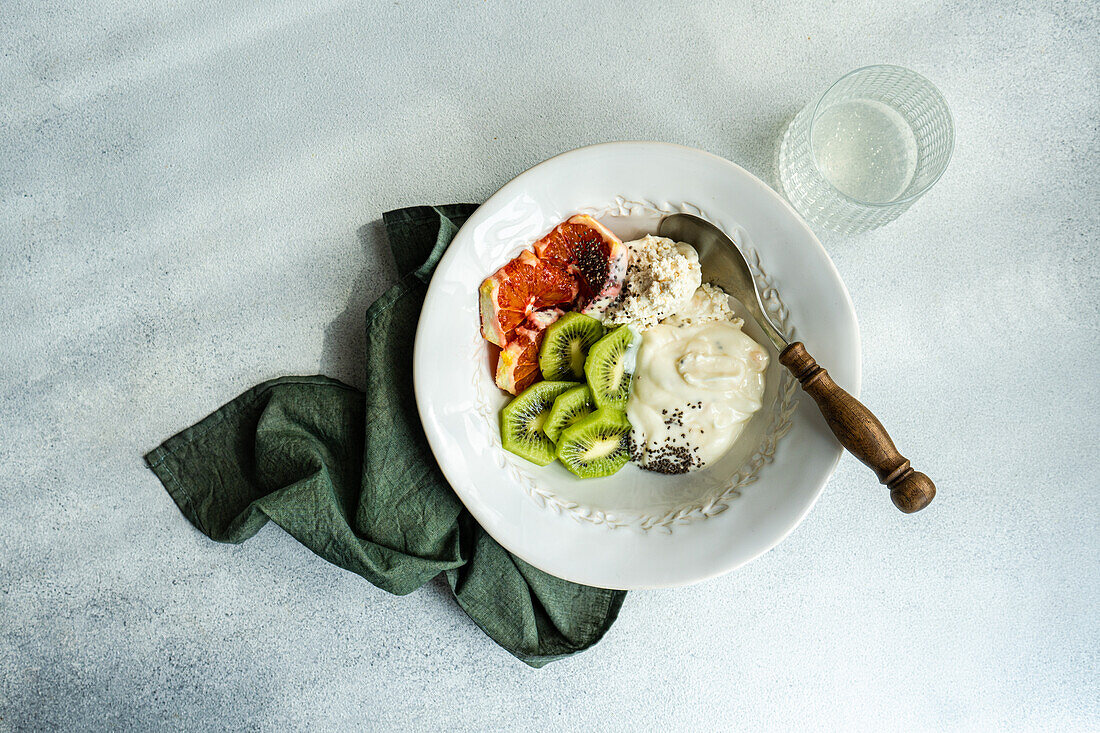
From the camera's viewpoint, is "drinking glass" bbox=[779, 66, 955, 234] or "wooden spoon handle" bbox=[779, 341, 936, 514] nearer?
"wooden spoon handle" bbox=[779, 341, 936, 514]

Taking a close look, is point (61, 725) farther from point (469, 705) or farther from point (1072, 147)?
point (1072, 147)

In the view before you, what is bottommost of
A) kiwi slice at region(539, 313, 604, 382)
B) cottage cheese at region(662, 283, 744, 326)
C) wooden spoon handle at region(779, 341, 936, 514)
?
wooden spoon handle at region(779, 341, 936, 514)

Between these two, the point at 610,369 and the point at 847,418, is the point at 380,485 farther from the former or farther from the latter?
the point at 847,418

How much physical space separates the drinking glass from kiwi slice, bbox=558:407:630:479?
883mm

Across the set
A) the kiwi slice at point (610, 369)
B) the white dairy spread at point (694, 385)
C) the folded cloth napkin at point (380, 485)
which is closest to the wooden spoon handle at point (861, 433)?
the white dairy spread at point (694, 385)

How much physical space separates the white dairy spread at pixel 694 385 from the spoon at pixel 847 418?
12 centimetres

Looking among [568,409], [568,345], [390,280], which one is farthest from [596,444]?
[390,280]

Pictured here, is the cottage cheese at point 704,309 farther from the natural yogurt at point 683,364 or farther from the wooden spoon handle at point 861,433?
the wooden spoon handle at point 861,433

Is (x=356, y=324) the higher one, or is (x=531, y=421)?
(x=356, y=324)

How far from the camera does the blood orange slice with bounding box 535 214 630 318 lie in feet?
5.82

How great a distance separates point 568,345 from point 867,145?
113 centimetres

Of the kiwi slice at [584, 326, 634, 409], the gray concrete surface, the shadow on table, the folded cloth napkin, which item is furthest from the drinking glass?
the shadow on table

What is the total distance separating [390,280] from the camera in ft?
6.88

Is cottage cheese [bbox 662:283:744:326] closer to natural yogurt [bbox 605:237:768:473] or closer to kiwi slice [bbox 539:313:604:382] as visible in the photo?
natural yogurt [bbox 605:237:768:473]
